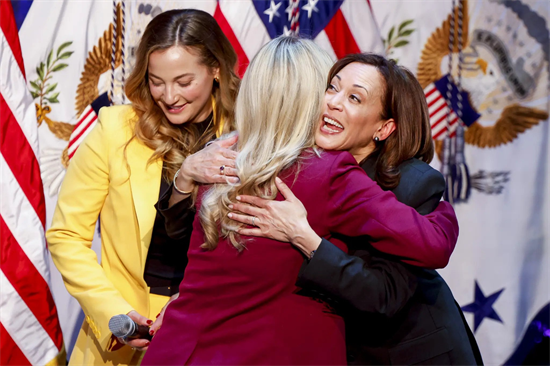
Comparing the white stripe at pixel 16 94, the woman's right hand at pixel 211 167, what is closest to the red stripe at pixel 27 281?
the white stripe at pixel 16 94

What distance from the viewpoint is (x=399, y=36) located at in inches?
129

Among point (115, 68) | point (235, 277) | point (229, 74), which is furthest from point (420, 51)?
point (235, 277)

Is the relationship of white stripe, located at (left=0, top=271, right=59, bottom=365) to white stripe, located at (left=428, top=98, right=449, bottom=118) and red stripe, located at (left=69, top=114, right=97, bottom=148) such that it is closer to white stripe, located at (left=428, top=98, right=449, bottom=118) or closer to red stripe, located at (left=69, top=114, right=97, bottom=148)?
red stripe, located at (left=69, top=114, right=97, bottom=148)

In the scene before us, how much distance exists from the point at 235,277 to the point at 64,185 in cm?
98

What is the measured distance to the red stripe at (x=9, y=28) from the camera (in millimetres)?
2766

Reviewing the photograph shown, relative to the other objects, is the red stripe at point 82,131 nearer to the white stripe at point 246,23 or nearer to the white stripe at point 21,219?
the white stripe at point 21,219

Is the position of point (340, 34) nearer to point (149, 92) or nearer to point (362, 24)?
point (362, 24)

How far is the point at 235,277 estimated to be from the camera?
1367 mm

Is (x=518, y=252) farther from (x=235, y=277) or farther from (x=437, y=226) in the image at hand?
(x=235, y=277)

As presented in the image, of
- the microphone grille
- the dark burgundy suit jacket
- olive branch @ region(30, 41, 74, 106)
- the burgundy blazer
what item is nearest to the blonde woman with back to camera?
the burgundy blazer

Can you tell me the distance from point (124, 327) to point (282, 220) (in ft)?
2.32

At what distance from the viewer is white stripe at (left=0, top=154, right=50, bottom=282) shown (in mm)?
2689

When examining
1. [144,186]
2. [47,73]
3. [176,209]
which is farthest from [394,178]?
[47,73]

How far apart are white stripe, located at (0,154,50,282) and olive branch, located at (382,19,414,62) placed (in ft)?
6.81
